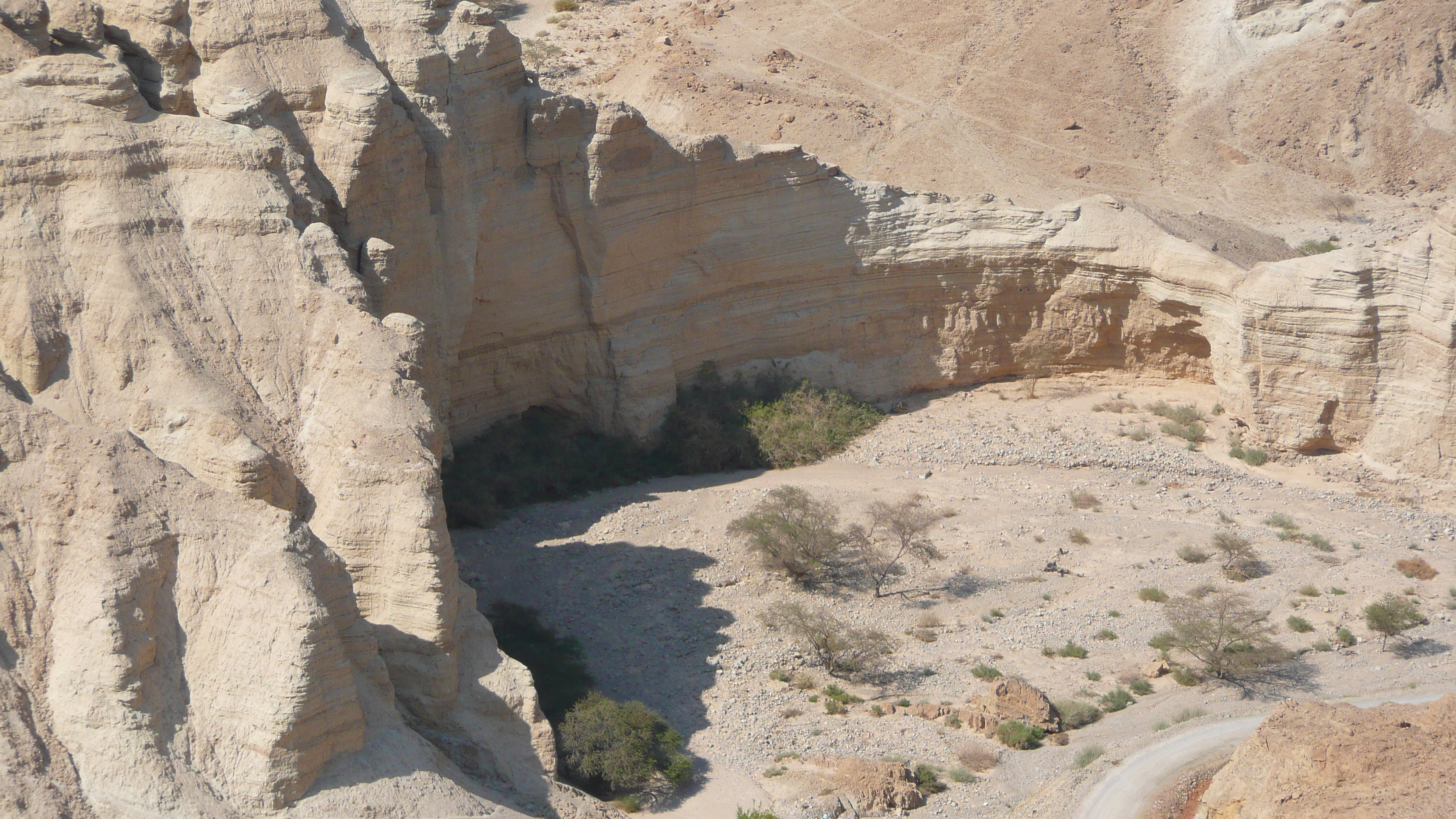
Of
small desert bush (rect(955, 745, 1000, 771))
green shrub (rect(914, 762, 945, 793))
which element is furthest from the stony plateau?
small desert bush (rect(955, 745, 1000, 771))

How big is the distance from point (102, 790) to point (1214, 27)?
4137 centimetres

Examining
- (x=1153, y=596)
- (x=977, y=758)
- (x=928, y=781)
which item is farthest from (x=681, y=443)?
(x=928, y=781)

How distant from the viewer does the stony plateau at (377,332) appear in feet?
47.9

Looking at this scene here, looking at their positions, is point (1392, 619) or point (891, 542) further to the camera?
point (891, 542)

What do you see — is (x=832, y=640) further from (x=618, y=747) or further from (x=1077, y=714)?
(x=618, y=747)

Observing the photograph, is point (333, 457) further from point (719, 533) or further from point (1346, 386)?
point (1346, 386)

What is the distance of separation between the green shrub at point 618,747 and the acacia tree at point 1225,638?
7.72 metres

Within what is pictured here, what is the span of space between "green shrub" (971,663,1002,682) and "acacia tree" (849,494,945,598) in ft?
8.92

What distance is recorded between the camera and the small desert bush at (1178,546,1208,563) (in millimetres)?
24359

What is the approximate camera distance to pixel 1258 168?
41.9 meters

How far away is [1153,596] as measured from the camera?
2311 centimetres

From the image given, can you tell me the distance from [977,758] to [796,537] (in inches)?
226

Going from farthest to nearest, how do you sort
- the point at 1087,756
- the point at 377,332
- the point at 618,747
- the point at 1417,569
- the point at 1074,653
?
the point at 1417,569 < the point at 1074,653 < the point at 1087,756 < the point at 377,332 < the point at 618,747

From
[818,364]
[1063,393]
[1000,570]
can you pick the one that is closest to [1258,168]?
[1063,393]
